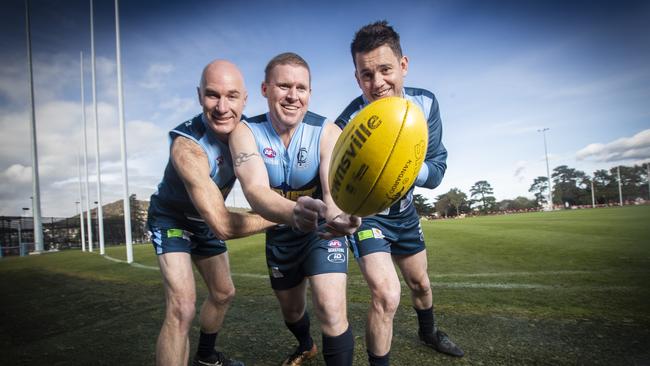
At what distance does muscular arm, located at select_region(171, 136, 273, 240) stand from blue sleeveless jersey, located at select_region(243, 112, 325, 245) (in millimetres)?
494

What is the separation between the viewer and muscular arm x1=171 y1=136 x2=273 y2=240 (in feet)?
7.77

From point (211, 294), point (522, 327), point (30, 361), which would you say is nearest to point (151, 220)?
point (211, 294)

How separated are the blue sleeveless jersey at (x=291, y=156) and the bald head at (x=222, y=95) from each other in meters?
0.15

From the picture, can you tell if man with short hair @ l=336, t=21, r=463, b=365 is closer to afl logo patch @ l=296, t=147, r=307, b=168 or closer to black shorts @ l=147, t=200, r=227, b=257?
afl logo patch @ l=296, t=147, r=307, b=168

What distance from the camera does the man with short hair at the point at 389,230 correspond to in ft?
9.48

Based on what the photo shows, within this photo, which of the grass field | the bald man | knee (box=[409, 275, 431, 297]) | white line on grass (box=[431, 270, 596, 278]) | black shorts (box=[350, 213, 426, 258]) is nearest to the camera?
the bald man

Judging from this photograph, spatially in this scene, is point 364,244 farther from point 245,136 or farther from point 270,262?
point 245,136

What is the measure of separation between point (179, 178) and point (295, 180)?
1149mm

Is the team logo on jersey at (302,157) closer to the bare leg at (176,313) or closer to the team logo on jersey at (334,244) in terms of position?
the team logo on jersey at (334,244)

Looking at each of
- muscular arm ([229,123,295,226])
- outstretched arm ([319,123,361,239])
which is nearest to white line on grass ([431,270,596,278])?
outstretched arm ([319,123,361,239])

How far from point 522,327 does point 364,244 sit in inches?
90.9

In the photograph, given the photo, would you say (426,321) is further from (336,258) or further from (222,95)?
(222,95)

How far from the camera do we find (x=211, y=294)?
3564mm

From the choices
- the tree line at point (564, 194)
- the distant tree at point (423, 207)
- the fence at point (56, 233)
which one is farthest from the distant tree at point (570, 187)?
the fence at point (56, 233)
